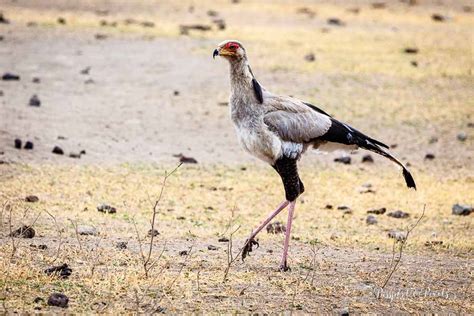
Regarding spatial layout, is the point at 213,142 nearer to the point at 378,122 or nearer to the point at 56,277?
the point at 378,122

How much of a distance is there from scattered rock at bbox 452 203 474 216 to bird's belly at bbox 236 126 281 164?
302cm

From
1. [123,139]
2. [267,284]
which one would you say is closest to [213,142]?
[123,139]

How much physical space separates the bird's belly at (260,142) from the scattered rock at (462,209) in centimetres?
302

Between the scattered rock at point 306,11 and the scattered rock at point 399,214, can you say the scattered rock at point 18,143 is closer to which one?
the scattered rock at point 399,214

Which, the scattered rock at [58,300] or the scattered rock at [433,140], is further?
the scattered rock at [433,140]

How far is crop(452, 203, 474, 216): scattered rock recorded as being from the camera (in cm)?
943

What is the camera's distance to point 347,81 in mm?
15031

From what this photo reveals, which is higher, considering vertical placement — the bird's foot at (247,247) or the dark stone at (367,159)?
the bird's foot at (247,247)

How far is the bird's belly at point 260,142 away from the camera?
707 centimetres

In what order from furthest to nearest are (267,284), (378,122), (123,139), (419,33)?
1. (419,33)
2. (378,122)
3. (123,139)
4. (267,284)

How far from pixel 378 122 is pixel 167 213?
5.14 metres

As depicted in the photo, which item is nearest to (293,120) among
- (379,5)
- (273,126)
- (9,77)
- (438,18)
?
(273,126)

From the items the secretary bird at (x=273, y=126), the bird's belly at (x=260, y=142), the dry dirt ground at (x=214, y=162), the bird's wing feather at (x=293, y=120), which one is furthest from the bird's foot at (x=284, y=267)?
the bird's wing feather at (x=293, y=120)

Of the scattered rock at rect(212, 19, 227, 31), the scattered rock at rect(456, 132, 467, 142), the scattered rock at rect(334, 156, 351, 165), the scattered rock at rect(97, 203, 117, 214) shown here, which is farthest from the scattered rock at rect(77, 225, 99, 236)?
the scattered rock at rect(212, 19, 227, 31)
